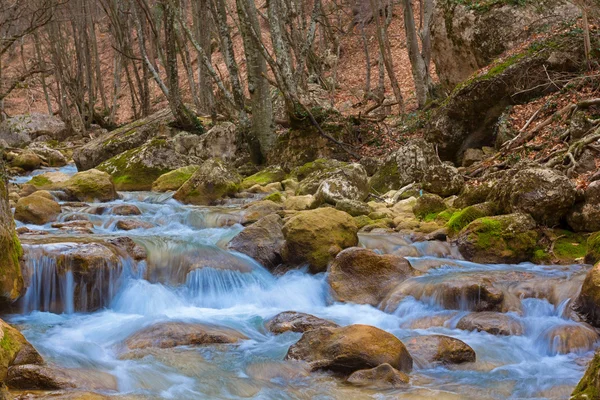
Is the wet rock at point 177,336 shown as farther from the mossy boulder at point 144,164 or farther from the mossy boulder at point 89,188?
the mossy boulder at point 144,164

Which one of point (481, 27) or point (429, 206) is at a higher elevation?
point (481, 27)

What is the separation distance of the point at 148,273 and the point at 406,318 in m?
3.23

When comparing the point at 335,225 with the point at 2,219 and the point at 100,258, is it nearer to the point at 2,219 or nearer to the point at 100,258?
the point at 100,258

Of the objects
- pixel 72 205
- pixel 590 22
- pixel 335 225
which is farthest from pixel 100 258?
pixel 590 22

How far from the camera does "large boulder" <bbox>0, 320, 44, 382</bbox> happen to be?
4211mm

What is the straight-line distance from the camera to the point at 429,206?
32.8 ft

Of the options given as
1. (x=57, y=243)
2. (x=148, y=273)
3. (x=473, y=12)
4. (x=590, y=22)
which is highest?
(x=473, y=12)

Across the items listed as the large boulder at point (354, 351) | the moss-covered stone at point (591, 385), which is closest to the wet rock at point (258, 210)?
the large boulder at point (354, 351)

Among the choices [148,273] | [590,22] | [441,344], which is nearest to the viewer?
[441,344]

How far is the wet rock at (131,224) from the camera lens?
10.0 metres

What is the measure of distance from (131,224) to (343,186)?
3.59 meters

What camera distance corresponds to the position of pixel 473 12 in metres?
15.0

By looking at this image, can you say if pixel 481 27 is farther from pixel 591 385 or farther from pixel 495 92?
pixel 591 385

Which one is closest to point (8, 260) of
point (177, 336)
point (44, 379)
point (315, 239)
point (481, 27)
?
point (177, 336)
